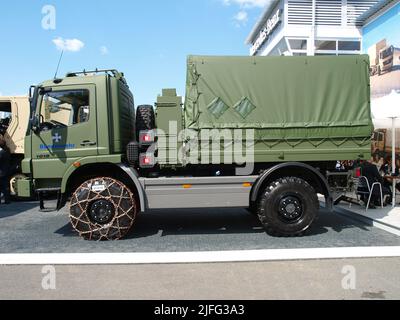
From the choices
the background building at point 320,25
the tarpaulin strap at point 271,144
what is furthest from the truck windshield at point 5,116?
the background building at point 320,25

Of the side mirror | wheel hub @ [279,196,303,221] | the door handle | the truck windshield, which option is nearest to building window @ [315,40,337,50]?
the truck windshield

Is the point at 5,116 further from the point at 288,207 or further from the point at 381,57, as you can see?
the point at 381,57

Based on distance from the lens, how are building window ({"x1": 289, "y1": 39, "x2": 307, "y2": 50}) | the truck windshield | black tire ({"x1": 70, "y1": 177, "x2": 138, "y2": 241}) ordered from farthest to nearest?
building window ({"x1": 289, "y1": 39, "x2": 307, "y2": 50}) < the truck windshield < black tire ({"x1": 70, "y1": 177, "x2": 138, "y2": 241})

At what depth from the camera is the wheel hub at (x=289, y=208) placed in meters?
6.31

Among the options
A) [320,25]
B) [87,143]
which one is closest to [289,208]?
[87,143]

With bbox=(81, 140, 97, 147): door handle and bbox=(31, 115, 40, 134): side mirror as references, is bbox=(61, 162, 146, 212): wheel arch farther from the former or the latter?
bbox=(31, 115, 40, 134): side mirror

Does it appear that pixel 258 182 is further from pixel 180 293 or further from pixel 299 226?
pixel 180 293

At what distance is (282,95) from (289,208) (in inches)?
75.0

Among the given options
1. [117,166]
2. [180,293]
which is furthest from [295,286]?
[117,166]

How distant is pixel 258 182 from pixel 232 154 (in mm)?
631

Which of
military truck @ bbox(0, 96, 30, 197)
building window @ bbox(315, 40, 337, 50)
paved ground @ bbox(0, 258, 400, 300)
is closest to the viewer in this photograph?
paved ground @ bbox(0, 258, 400, 300)

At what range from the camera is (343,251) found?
546 cm

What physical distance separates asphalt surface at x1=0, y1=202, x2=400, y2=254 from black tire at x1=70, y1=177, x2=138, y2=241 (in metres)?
0.21

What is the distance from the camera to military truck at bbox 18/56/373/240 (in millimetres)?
6262
